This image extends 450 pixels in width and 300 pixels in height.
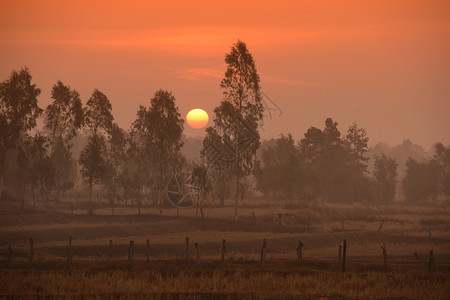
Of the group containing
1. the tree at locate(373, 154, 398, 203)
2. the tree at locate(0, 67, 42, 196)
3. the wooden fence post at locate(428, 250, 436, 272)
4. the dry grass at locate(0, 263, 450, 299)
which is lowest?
the dry grass at locate(0, 263, 450, 299)

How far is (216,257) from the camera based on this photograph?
45156 mm

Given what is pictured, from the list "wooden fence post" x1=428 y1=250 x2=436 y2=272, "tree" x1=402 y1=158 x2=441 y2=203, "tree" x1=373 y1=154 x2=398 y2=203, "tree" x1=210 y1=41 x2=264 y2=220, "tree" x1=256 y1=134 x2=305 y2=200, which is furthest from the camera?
"tree" x1=402 y1=158 x2=441 y2=203

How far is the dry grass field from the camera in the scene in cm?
2991

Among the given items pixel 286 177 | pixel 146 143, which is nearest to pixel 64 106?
pixel 146 143

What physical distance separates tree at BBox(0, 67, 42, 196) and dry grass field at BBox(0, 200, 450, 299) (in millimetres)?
10437

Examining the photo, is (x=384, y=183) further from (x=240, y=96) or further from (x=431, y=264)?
(x=431, y=264)

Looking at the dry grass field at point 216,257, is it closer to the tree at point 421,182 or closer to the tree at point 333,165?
the tree at point 333,165

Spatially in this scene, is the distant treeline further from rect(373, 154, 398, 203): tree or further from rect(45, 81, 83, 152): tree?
rect(373, 154, 398, 203): tree

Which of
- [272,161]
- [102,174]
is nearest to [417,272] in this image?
[102,174]

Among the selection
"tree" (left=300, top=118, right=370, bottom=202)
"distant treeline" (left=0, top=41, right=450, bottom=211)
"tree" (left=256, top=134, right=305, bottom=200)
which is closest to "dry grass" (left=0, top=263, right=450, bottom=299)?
"distant treeline" (left=0, top=41, right=450, bottom=211)

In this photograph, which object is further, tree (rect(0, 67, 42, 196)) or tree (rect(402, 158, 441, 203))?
tree (rect(402, 158, 441, 203))

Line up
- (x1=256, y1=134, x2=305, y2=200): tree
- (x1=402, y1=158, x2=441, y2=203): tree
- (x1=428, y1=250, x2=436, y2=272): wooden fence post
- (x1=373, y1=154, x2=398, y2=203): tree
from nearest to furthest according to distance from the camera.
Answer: (x1=428, y1=250, x2=436, y2=272): wooden fence post
(x1=256, y1=134, x2=305, y2=200): tree
(x1=373, y1=154, x2=398, y2=203): tree
(x1=402, y1=158, x2=441, y2=203): tree

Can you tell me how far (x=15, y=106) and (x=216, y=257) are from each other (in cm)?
5148

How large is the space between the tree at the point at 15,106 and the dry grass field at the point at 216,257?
10.4 meters
